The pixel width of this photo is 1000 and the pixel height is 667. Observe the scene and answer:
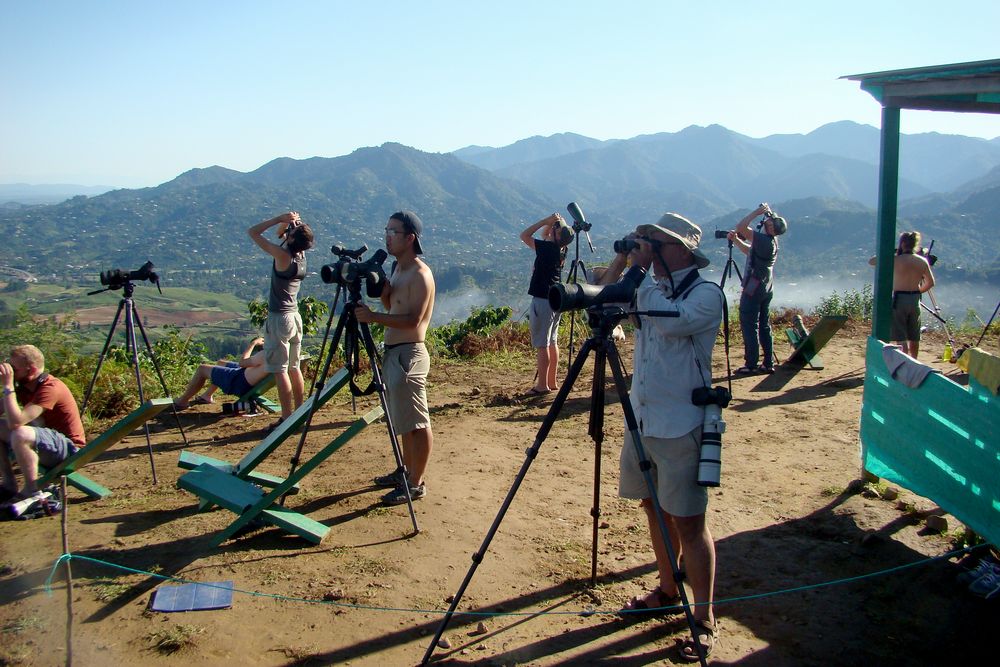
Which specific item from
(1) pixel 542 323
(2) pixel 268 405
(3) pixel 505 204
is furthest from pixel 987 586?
(3) pixel 505 204

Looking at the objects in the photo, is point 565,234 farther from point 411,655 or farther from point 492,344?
point 411,655

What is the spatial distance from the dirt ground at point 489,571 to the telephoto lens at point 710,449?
91 cm

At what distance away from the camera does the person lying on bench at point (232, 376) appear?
714 cm

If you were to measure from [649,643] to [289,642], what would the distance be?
169 centimetres

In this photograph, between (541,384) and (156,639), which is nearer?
(156,639)

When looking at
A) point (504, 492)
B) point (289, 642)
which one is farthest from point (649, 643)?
point (504, 492)

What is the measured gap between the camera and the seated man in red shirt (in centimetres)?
484

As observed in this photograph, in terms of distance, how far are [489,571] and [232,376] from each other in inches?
166

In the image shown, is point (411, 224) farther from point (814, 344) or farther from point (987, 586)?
point (814, 344)

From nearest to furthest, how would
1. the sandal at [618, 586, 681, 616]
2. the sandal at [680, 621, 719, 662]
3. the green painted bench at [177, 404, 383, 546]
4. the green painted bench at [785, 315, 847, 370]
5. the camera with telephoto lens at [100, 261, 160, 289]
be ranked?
the sandal at [680, 621, 719, 662]
the sandal at [618, 586, 681, 616]
the green painted bench at [177, 404, 383, 546]
the camera with telephoto lens at [100, 261, 160, 289]
the green painted bench at [785, 315, 847, 370]

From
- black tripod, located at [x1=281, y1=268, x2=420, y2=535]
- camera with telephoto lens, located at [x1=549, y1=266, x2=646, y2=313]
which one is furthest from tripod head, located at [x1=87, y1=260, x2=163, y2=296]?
camera with telephoto lens, located at [x1=549, y1=266, x2=646, y2=313]

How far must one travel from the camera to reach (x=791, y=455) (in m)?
6.08

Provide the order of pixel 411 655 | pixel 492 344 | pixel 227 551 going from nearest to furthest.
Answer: pixel 411 655, pixel 227 551, pixel 492 344

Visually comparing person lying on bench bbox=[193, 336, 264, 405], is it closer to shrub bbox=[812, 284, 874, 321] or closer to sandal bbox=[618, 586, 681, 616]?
sandal bbox=[618, 586, 681, 616]
